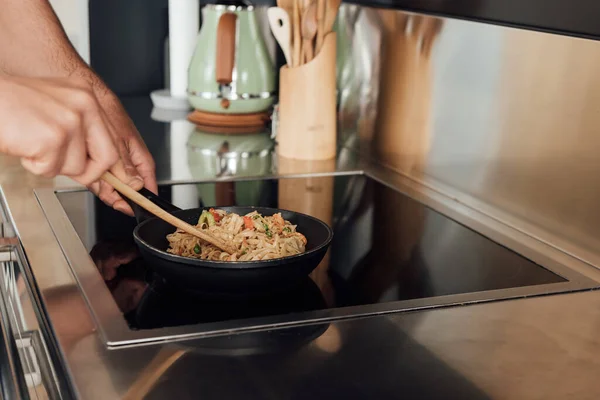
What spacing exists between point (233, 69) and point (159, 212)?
816 mm

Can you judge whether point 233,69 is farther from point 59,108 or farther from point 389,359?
point 389,359

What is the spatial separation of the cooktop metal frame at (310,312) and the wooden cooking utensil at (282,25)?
42 centimetres

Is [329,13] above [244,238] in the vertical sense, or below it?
above

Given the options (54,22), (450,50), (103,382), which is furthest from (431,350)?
(54,22)

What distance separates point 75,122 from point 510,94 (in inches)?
24.7

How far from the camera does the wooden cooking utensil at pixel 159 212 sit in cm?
97

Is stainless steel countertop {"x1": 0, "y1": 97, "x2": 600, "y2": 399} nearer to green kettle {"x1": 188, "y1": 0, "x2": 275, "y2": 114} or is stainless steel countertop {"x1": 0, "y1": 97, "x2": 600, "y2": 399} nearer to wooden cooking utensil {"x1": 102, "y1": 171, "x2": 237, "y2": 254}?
wooden cooking utensil {"x1": 102, "y1": 171, "x2": 237, "y2": 254}

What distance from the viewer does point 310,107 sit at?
151cm

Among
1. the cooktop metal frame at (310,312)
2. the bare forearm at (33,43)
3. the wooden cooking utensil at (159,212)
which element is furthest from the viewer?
the bare forearm at (33,43)

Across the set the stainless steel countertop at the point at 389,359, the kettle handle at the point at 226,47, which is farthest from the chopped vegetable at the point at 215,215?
the kettle handle at the point at 226,47

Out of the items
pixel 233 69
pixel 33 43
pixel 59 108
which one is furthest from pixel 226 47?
pixel 59 108

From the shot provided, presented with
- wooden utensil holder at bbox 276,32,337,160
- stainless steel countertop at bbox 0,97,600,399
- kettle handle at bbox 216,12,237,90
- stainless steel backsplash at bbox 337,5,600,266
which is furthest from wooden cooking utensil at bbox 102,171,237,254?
kettle handle at bbox 216,12,237,90

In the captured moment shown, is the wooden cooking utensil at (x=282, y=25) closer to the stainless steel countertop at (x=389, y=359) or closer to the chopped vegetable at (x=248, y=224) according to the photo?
the chopped vegetable at (x=248, y=224)

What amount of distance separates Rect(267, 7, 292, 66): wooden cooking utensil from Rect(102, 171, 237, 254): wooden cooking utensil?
0.61 metres
